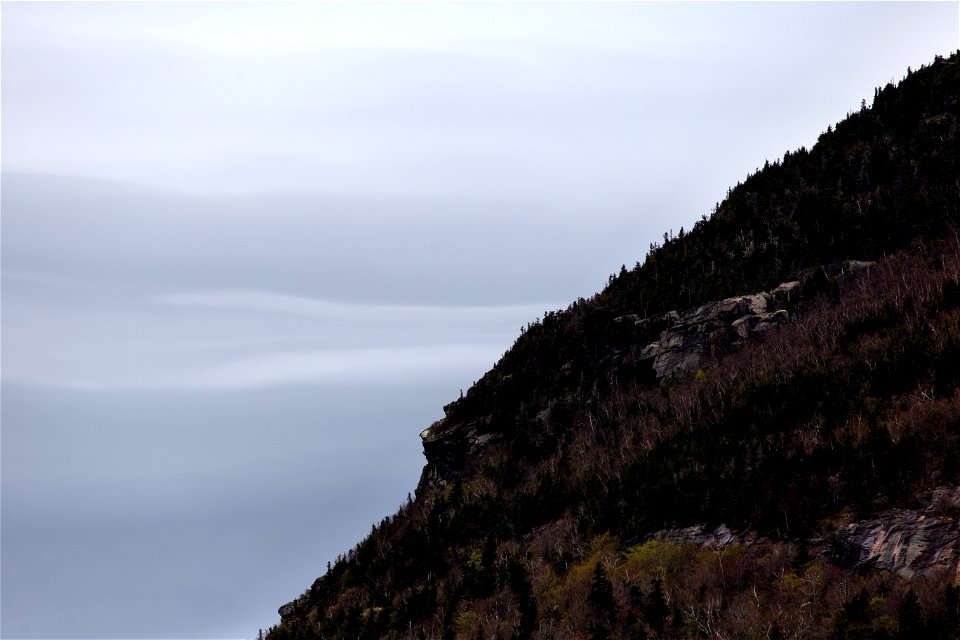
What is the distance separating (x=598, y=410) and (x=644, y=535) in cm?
1963

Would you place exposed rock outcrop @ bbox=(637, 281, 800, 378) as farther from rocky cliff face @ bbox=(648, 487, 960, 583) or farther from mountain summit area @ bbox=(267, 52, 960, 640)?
rocky cliff face @ bbox=(648, 487, 960, 583)

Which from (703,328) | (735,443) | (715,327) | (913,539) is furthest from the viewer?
(703,328)

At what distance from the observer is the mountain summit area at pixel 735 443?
1357 inches

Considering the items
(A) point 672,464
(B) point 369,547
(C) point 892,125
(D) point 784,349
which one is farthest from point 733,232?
→ (B) point 369,547

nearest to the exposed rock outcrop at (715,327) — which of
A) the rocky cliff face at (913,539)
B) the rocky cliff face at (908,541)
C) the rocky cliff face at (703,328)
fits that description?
the rocky cliff face at (703,328)

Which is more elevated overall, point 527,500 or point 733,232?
point 733,232

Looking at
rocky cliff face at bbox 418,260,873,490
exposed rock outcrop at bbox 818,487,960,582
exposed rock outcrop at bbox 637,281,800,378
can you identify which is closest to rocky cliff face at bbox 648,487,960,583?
exposed rock outcrop at bbox 818,487,960,582

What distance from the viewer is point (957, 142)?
214 ft

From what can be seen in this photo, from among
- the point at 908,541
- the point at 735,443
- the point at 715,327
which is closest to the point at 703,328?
the point at 715,327

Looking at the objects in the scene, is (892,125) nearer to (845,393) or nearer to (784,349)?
(784,349)

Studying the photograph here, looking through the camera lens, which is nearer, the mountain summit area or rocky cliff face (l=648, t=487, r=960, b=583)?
rocky cliff face (l=648, t=487, r=960, b=583)

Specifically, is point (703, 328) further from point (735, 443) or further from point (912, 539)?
point (912, 539)

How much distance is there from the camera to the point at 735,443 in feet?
152

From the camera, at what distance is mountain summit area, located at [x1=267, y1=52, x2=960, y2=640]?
3447 cm
